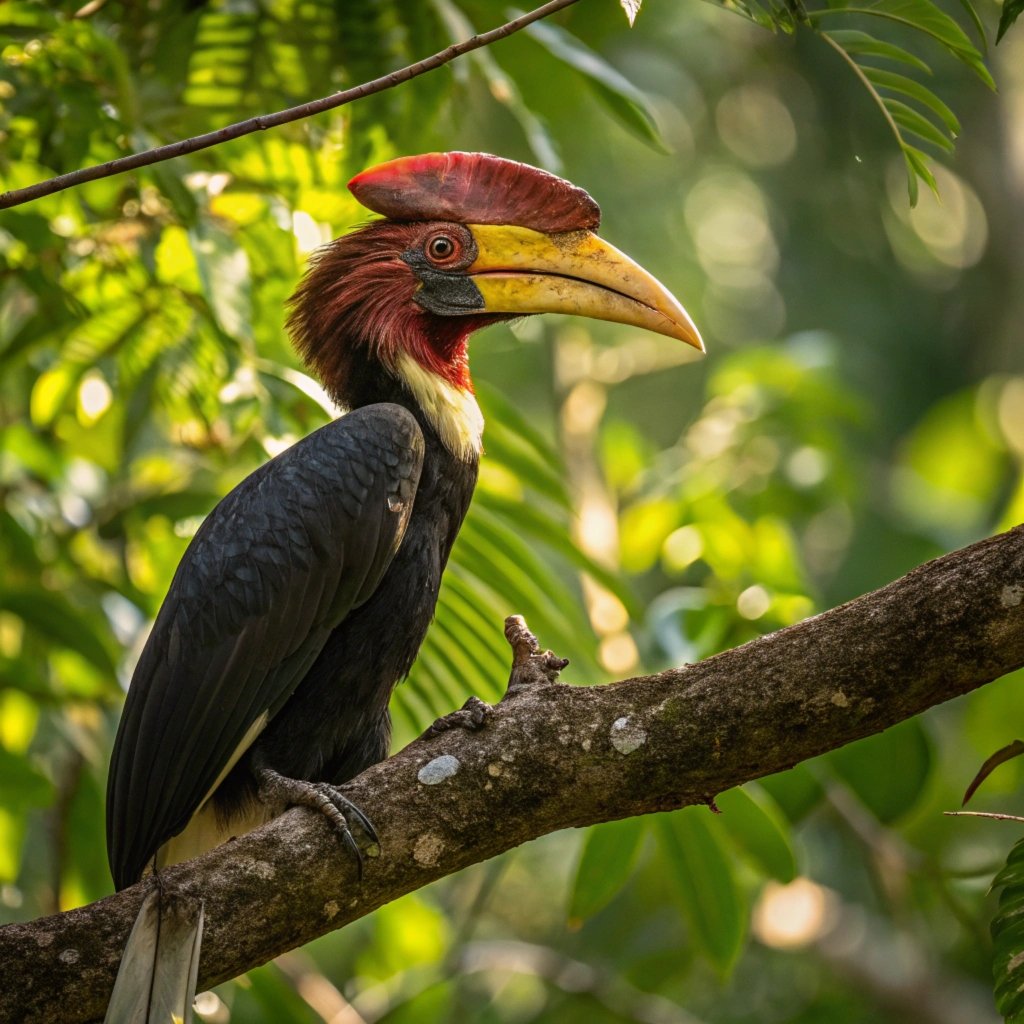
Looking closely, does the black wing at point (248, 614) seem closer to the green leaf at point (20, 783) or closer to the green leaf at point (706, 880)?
the green leaf at point (20, 783)

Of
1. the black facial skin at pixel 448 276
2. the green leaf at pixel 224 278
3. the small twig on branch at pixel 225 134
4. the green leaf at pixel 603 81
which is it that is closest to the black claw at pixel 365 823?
the small twig on branch at pixel 225 134

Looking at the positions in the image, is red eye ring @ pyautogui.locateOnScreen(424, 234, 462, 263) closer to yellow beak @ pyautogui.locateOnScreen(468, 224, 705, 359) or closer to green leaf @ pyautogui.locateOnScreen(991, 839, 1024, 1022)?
yellow beak @ pyautogui.locateOnScreen(468, 224, 705, 359)

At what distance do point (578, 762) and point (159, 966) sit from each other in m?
0.83

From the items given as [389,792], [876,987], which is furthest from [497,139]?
[389,792]

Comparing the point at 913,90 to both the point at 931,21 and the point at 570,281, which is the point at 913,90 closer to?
the point at 931,21

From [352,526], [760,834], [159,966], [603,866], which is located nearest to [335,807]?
[159,966]

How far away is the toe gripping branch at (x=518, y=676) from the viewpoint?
2.68m

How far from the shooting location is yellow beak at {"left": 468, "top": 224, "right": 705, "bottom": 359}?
11.1ft

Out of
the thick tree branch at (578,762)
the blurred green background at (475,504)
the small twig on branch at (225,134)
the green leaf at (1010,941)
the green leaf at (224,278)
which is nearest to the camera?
the small twig on branch at (225,134)

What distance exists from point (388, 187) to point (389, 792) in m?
1.72

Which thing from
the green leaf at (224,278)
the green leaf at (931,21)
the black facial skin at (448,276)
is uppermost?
the green leaf at (224,278)

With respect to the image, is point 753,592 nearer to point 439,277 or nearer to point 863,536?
point 439,277

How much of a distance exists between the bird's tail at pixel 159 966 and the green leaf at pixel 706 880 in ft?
4.96

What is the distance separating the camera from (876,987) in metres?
5.67
